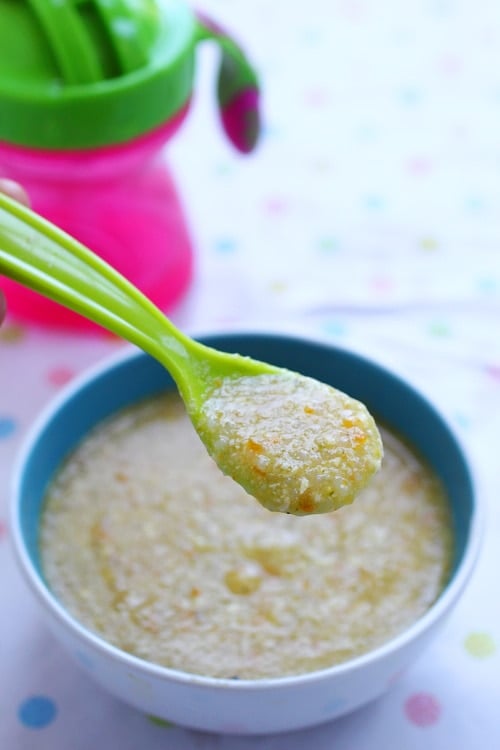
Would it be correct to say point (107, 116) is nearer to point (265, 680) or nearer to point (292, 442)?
point (292, 442)

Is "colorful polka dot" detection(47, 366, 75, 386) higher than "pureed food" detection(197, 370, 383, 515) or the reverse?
the reverse

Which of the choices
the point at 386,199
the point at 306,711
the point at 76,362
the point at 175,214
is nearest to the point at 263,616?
the point at 306,711

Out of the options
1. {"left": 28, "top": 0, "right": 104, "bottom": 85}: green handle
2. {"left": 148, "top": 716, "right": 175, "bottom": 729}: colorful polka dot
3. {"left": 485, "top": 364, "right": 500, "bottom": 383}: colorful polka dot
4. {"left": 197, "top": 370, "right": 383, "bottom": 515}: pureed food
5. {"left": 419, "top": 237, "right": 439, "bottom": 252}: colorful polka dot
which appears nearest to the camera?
{"left": 197, "top": 370, "right": 383, "bottom": 515}: pureed food

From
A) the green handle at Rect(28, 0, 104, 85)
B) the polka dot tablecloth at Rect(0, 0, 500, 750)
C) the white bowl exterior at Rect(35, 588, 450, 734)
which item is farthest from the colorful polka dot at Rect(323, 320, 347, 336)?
the white bowl exterior at Rect(35, 588, 450, 734)

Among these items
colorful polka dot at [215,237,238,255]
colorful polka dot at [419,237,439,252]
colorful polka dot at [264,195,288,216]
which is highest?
colorful polka dot at [215,237,238,255]

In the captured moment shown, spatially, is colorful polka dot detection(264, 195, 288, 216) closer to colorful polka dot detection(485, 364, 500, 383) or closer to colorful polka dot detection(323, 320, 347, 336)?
colorful polka dot detection(323, 320, 347, 336)

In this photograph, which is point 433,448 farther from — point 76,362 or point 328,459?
point 76,362

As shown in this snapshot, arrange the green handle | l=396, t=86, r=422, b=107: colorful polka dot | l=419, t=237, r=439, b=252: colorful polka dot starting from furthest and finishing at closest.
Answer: l=396, t=86, r=422, b=107: colorful polka dot, l=419, t=237, r=439, b=252: colorful polka dot, the green handle
